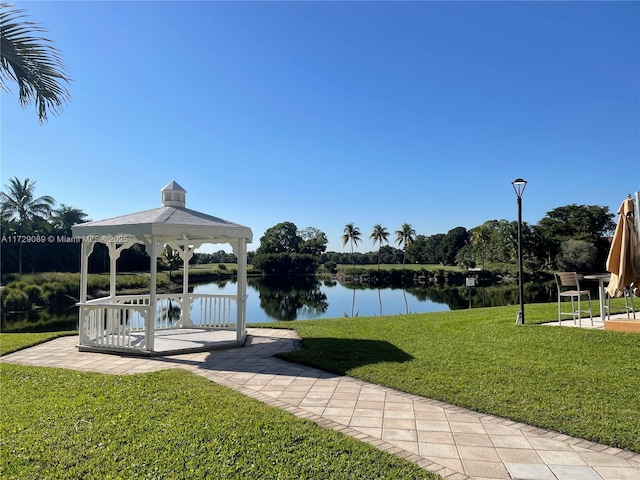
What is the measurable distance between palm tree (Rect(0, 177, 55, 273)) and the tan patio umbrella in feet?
99.2

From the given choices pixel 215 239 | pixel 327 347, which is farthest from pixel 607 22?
pixel 215 239

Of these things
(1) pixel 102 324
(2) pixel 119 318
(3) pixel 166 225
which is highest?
(3) pixel 166 225

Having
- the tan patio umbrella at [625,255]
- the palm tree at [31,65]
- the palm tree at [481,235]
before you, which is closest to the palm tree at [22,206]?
the palm tree at [31,65]

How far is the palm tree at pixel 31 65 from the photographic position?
336 cm

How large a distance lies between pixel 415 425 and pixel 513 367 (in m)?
2.32

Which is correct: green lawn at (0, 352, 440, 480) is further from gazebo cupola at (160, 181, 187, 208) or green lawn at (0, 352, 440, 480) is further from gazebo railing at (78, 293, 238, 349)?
gazebo cupola at (160, 181, 187, 208)

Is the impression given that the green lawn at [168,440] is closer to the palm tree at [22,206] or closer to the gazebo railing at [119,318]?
the gazebo railing at [119,318]

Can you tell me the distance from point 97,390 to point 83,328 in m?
2.64

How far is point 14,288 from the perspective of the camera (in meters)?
17.6

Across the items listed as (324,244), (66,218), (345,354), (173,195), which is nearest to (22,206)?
(66,218)

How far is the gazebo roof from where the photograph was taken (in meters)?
5.89

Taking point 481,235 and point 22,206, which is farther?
point 481,235

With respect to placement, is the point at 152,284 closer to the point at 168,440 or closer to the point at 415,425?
the point at 168,440

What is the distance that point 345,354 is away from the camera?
5.89 meters
